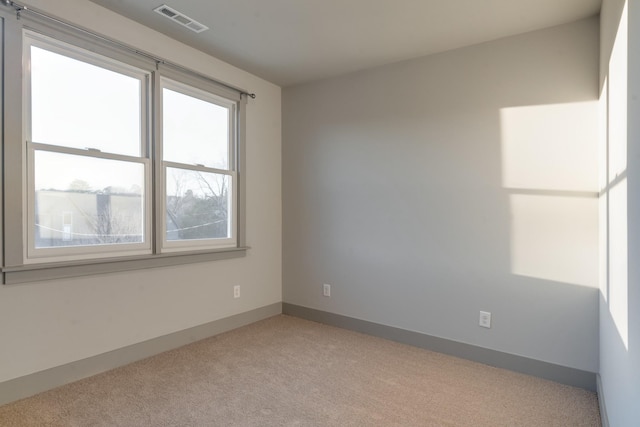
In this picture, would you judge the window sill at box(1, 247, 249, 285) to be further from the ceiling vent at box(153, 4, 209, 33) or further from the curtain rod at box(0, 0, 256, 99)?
the ceiling vent at box(153, 4, 209, 33)

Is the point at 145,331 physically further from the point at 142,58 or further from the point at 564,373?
the point at 564,373

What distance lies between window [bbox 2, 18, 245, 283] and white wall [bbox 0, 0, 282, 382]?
125 millimetres

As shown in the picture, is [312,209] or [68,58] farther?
[312,209]

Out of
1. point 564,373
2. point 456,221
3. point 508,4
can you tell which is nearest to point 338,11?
point 508,4

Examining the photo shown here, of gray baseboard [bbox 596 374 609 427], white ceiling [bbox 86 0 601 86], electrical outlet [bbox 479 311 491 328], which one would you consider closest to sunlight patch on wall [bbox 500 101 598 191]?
white ceiling [bbox 86 0 601 86]

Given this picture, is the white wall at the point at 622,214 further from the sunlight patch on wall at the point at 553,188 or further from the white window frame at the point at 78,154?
the white window frame at the point at 78,154

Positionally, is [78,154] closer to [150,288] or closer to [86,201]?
[86,201]

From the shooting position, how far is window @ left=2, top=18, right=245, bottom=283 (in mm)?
2174

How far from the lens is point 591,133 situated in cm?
244

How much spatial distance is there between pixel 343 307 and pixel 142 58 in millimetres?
2823

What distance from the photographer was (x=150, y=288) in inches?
112

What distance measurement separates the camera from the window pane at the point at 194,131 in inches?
120

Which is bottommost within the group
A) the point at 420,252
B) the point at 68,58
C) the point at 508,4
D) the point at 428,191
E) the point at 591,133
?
the point at 420,252

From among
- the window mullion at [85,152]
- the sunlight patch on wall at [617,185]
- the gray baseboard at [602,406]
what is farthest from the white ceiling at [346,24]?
the gray baseboard at [602,406]
